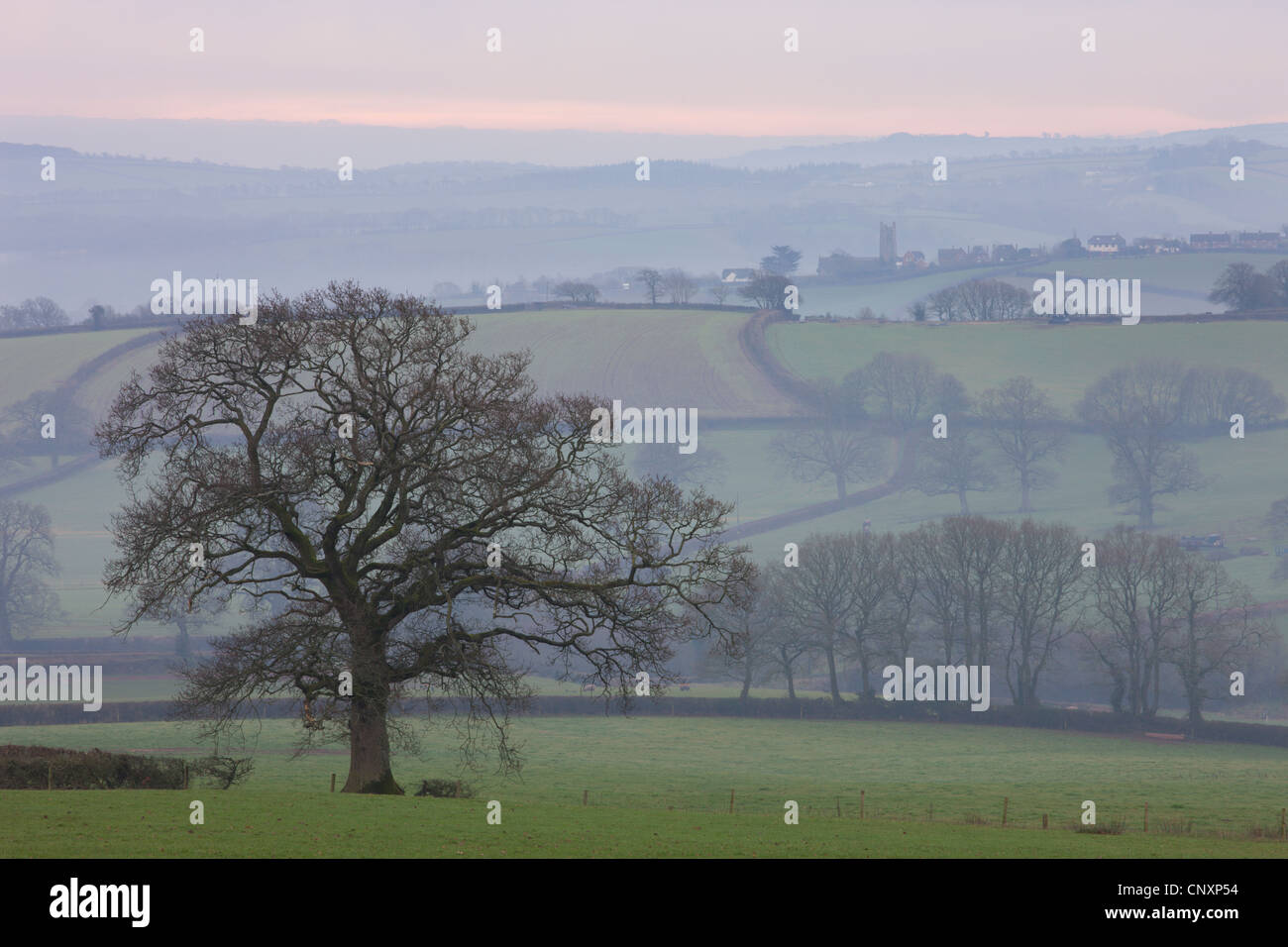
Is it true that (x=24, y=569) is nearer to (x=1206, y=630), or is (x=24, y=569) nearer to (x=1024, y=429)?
(x=1206, y=630)

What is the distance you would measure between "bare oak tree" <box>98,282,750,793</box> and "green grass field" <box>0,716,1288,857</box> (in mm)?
3204

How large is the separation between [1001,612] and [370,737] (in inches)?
2541

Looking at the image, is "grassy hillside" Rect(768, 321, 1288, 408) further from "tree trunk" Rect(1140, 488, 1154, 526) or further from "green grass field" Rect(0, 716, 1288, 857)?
"green grass field" Rect(0, 716, 1288, 857)

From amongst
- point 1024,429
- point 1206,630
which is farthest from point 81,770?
point 1024,429

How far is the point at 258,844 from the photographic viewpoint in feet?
78.2

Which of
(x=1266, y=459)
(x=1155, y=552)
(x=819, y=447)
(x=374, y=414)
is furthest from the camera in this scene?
(x=819, y=447)

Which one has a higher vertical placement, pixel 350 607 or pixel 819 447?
pixel 819 447

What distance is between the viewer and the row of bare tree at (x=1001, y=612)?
85.1 m

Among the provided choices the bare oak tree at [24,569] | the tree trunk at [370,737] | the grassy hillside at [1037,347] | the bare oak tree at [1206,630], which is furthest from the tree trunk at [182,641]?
the grassy hillside at [1037,347]

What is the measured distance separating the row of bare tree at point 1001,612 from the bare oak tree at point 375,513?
160 ft

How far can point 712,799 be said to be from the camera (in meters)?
44.3

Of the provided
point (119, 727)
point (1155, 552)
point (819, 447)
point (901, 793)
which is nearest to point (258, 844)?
point (901, 793)

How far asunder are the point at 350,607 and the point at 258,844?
11274 mm
